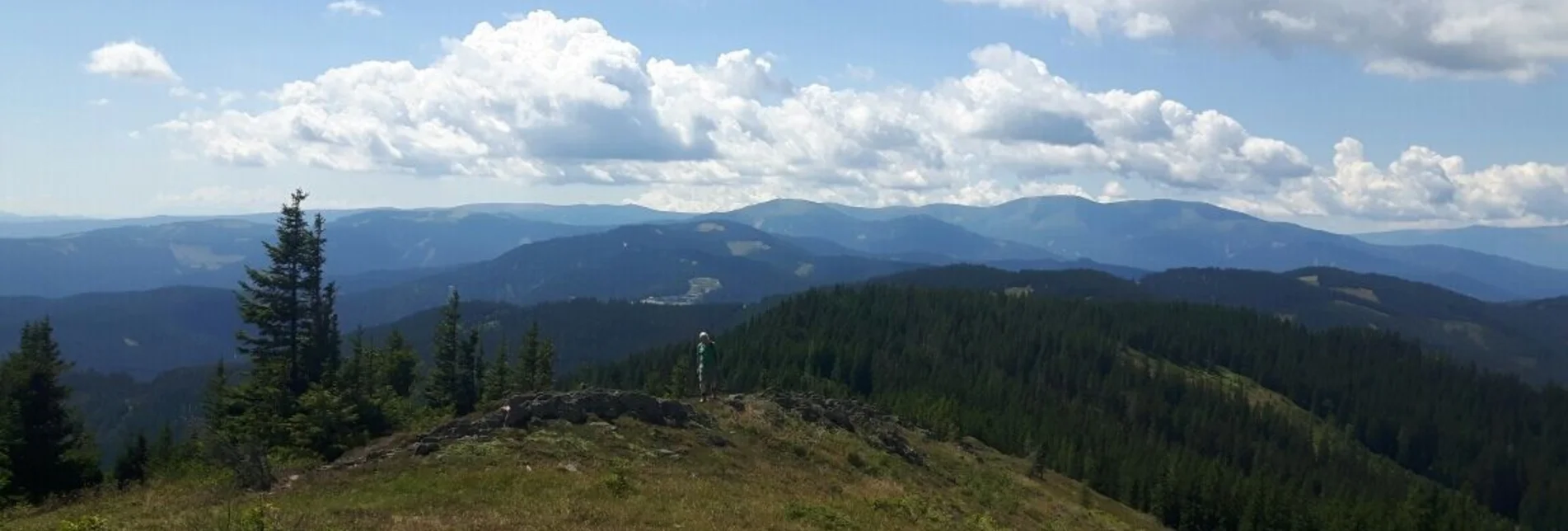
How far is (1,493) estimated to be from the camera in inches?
1551

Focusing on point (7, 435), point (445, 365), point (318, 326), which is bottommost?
point (445, 365)

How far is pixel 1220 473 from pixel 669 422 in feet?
337

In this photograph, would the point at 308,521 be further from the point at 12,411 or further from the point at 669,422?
the point at 12,411

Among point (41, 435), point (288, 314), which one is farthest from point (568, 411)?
point (288, 314)

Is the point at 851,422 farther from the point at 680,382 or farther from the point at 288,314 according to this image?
the point at 680,382

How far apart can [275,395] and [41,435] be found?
968cm

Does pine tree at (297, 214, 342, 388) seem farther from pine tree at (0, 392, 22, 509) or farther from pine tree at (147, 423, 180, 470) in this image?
pine tree at (0, 392, 22, 509)

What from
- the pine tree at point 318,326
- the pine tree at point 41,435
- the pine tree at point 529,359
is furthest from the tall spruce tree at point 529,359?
the pine tree at point 41,435

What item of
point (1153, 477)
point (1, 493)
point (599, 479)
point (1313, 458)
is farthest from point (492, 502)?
point (1313, 458)

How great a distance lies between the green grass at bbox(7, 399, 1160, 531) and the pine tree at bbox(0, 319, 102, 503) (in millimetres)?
13256

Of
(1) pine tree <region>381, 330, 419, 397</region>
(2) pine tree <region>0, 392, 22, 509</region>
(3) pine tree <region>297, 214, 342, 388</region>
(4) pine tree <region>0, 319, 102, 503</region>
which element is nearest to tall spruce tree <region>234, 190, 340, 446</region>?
(3) pine tree <region>297, 214, 342, 388</region>

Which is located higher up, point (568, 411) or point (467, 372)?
point (568, 411)

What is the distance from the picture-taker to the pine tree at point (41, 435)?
4153 cm

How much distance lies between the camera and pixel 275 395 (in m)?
48.2
